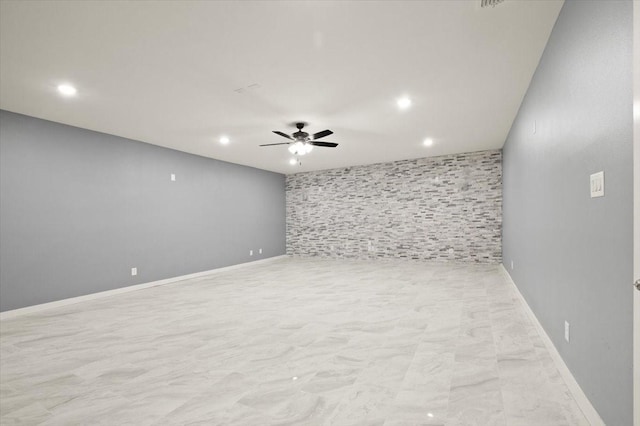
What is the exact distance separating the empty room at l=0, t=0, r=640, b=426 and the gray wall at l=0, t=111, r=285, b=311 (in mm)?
31

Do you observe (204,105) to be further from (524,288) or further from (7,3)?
(524,288)

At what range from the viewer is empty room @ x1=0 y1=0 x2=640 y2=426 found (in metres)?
1.74

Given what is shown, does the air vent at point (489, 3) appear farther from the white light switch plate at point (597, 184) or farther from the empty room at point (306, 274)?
the white light switch plate at point (597, 184)

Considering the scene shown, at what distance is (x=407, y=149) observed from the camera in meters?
6.91

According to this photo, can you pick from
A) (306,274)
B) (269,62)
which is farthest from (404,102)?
(306,274)

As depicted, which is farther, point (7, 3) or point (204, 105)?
point (204, 105)

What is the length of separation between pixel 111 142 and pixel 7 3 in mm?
3506

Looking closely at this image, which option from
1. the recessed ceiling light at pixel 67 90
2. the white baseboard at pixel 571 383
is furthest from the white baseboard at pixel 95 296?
the white baseboard at pixel 571 383

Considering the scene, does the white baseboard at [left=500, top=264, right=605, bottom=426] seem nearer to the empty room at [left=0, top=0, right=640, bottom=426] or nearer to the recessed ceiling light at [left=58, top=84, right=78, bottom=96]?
the empty room at [left=0, top=0, right=640, bottom=426]

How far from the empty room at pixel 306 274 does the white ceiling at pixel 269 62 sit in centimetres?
2

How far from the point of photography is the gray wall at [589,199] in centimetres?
134

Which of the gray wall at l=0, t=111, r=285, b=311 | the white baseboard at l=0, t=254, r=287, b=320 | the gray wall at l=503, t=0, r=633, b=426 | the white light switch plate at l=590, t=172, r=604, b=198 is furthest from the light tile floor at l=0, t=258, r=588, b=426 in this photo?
the white light switch plate at l=590, t=172, r=604, b=198

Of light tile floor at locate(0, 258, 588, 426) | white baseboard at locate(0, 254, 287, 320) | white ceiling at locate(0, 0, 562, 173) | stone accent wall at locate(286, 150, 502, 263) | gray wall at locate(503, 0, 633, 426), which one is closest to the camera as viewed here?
gray wall at locate(503, 0, 633, 426)

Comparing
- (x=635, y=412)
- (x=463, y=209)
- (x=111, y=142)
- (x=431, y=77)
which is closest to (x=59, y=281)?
(x=111, y=142)
